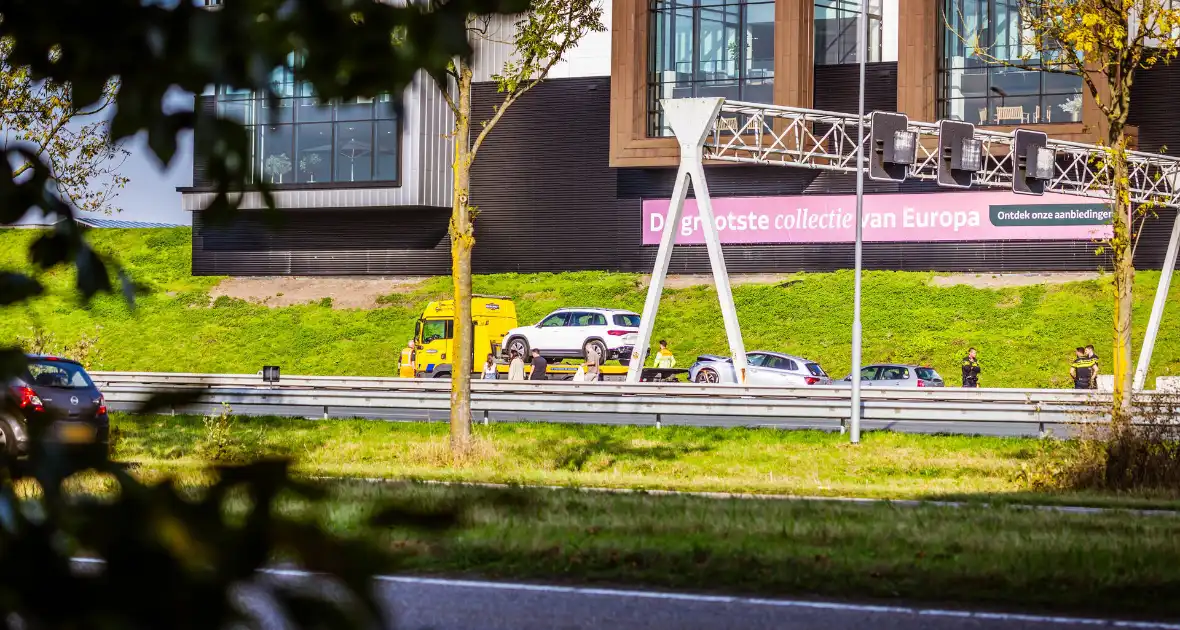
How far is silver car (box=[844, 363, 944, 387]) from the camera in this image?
3669 centimetres

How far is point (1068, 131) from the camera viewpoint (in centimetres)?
4481

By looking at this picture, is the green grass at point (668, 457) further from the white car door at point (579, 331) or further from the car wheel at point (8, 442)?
the white car door at point (579, 331)

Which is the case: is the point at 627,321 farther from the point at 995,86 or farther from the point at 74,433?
the point at 74,433

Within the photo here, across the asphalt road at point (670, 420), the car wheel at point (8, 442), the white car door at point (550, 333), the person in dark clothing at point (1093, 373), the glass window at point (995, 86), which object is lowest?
the asphalt road at point (670, 420)

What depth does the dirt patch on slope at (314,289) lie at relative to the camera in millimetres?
57750

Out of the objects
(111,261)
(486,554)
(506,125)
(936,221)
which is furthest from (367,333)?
(111,261)

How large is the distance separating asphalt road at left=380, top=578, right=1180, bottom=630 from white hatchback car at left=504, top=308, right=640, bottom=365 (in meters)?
31.4

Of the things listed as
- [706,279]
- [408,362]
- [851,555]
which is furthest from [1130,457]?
[706,279]

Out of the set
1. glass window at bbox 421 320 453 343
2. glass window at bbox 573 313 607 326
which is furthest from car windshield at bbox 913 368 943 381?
glass window at bbox 421 320 453 343

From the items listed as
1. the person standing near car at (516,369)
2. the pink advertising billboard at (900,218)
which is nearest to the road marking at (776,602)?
the person standing near car at (516,369)

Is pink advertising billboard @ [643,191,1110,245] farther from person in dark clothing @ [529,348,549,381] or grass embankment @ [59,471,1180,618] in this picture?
grass embankment @ [59,471,1180,618]

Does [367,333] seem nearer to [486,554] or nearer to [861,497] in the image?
[861,497]

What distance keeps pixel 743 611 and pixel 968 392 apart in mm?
23120

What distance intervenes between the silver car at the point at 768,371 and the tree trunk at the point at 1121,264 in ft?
60.8
